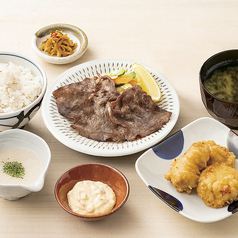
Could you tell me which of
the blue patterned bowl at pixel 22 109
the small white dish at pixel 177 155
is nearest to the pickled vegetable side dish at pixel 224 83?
the small white dish at pixel 177 155

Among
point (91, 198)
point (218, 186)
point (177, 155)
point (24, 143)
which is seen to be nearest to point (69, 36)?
point (24, 143)

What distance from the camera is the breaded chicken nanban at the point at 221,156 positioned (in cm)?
205

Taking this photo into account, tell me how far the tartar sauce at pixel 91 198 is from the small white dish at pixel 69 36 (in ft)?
4.72

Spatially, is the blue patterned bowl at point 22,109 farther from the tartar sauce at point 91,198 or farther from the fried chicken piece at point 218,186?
the fried chicken piece at point 218,186

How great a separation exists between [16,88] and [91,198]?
101cm

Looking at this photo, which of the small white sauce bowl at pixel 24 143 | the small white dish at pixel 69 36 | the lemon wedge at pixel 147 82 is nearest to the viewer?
the small white sauce bowl at pixel 24 143

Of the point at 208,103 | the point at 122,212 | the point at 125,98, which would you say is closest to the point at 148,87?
the point at 125,98

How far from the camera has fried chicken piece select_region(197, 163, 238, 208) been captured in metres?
1.85

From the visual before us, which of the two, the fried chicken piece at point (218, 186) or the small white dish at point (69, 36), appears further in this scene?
the small white dish at point (69, 36)

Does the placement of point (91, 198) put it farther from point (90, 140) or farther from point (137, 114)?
point (137, 114)

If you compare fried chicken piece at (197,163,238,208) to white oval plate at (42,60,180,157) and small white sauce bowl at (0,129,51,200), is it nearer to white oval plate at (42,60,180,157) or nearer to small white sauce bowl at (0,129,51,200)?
white oval plate at (42,60,180,157)

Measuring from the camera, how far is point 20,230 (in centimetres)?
191

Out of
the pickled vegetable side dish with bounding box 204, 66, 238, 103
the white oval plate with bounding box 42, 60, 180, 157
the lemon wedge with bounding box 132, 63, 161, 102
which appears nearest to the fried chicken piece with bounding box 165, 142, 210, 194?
the white oval plate with bounding box 42, 60, 180, 157

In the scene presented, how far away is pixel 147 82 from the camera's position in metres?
2.71
